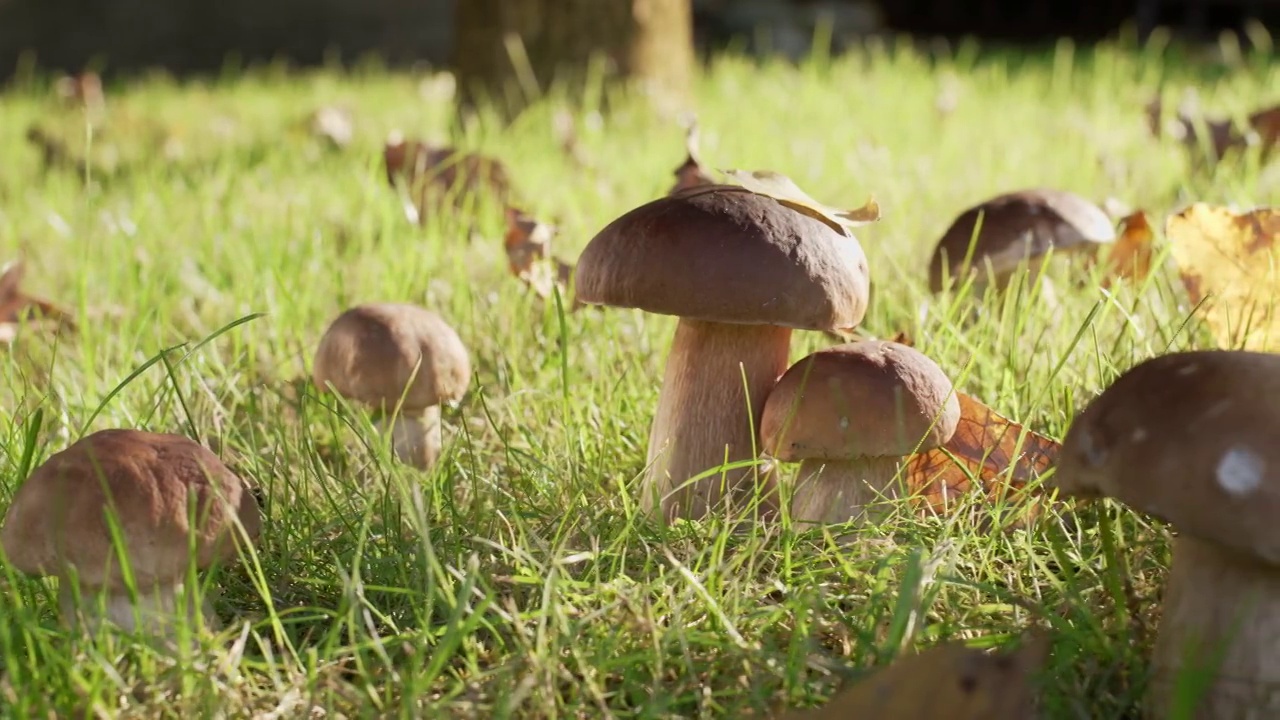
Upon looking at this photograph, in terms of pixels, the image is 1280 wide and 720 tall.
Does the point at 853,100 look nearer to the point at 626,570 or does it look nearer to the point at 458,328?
the point at 458,328

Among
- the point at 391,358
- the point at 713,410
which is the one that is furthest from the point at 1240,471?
the point at 391,358

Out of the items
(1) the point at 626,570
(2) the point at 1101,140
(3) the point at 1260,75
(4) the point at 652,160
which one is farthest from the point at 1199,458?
(3) the point at 1260,75

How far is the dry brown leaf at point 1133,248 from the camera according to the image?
2.65 m

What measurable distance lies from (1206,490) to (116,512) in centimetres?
119

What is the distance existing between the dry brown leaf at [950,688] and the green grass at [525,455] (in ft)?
0.83

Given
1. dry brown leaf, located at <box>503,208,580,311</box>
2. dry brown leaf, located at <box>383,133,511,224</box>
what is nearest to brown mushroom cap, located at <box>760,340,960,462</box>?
dry brown leaf, located at <box>503,208,580,311</box>

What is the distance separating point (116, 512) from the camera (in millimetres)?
1393

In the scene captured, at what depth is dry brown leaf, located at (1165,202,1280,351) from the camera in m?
2.07

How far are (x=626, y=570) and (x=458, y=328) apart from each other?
1125 millimetres

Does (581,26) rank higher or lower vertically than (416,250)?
higher

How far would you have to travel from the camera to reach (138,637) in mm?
1371

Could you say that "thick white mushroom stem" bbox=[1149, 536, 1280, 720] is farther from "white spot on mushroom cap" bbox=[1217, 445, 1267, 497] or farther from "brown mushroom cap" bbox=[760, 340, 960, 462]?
"brown mushroom cap" bbox=[760, 340, 960, 462]

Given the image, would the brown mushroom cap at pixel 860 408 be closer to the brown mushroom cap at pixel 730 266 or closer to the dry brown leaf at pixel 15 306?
the brown mushroom cap at pixel 730 266

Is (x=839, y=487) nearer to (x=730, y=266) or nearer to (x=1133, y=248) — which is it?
(x=730, y=266)
